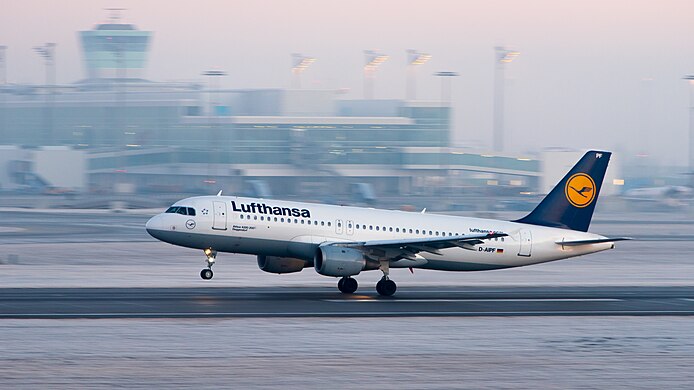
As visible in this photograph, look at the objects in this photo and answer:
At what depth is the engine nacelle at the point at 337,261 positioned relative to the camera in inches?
1510

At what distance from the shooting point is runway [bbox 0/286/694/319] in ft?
108

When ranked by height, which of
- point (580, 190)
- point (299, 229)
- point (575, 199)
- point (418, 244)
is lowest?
point (418, 244)

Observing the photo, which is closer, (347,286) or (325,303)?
(325,303)

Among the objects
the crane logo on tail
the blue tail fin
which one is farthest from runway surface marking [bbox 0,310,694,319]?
the crane logo on tail

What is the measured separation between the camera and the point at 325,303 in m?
36.9

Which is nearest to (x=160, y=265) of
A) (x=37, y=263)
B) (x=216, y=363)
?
(x=37, y=263)

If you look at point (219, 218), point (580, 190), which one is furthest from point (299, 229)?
point (580, 190)

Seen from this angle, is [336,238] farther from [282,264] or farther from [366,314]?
[366,314]

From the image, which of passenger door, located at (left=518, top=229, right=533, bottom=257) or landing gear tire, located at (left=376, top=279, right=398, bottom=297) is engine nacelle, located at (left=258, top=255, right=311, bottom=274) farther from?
passenger door, located at (left=518, top=229, right=533, bottom=257)

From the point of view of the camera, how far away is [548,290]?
45031 mm

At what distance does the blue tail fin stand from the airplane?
1847mm

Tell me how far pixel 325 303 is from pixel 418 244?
16.0 ft

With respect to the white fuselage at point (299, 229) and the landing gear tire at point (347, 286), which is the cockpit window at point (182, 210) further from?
the landing gear tire at point (347, 286)

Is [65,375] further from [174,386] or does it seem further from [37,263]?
[37,263]
